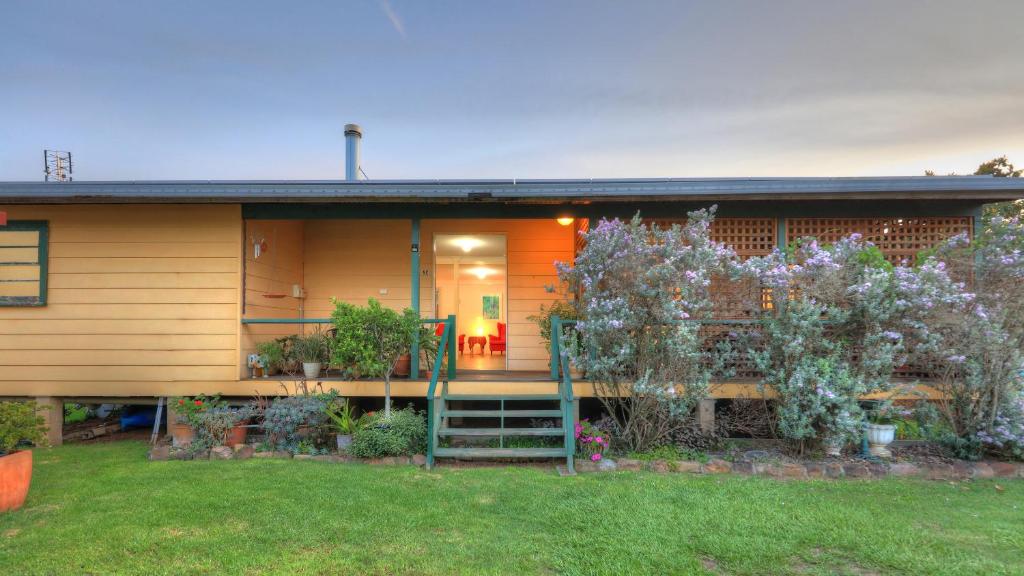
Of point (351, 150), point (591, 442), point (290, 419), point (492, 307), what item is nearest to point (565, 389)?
point (591, 442)

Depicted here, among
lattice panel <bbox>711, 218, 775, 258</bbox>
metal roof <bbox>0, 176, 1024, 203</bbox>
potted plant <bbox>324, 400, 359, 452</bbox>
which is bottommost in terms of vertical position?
potted plant <bbox>324, 400, 359, 452</bbox>

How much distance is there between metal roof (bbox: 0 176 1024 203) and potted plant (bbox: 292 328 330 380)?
1.79m

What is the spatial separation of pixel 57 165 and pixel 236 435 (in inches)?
720

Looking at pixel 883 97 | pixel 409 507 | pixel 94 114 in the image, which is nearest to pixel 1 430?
pixel 409 507

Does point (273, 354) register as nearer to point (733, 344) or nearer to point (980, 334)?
point (733, 344)

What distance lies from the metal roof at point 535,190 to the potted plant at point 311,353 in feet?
5.88

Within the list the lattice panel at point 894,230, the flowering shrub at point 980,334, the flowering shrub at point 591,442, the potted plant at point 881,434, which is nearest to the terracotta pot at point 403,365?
the flowering shrub at point 591,442

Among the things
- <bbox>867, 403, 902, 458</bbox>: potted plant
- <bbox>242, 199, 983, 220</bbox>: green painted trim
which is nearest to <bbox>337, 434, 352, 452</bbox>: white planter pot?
<bbox>242, 199, 983, 220</bbox>: green painted trim

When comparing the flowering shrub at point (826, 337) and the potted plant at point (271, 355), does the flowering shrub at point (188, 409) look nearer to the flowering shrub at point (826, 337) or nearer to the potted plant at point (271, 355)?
the potted plant at point (271, 355)

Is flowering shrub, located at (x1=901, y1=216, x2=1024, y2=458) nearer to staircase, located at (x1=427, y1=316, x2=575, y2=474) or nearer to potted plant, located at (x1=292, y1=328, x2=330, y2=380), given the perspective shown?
staircase, located at (x1=427, y1=316, x2=575, y2=474)

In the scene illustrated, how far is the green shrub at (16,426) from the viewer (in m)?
3.68

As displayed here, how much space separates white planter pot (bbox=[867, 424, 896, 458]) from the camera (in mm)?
4695

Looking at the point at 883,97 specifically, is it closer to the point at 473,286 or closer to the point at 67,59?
the point at 473,286

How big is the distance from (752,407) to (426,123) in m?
9.92
